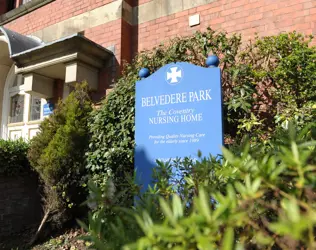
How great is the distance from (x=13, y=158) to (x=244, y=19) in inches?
182

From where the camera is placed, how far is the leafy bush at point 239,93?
3.56m

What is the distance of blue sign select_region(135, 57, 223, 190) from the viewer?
3132mm

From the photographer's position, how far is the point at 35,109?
7723 mm

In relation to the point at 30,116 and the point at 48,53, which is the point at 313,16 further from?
the point at 30,116

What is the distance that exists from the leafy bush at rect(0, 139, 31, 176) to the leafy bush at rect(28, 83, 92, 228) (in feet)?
1.11

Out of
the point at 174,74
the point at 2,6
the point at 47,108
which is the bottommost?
the point at 174,74

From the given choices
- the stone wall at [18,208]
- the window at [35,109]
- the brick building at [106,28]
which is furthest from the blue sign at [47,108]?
the stone wall at [18,208]

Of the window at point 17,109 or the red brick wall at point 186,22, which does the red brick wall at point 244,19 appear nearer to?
the red brick wall at point 186,22

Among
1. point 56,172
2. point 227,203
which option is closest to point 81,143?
point 56,172

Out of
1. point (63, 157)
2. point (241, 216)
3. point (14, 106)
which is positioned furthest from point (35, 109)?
point (241, 216)

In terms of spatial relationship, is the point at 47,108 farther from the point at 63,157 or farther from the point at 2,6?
the point at 2,6

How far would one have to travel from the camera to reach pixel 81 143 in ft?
14.6

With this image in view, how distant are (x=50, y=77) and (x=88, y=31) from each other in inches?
59.1

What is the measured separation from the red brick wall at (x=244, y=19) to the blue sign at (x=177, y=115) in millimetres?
1890
